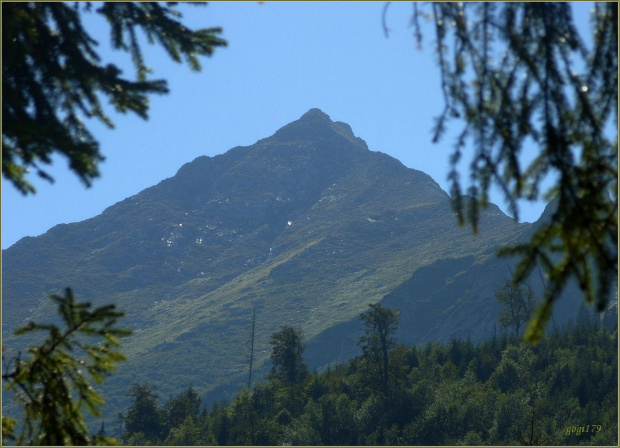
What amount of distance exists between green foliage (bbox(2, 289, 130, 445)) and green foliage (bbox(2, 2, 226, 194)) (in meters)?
1.12

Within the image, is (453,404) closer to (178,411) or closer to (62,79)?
(178,411)

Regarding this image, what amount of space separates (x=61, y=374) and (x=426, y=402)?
5041cm

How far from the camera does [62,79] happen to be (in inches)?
216

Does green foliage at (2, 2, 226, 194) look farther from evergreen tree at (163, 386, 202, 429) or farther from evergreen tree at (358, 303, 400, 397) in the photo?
evergreen tree at (163, 386, 202, 429)

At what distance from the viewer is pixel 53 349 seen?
5180mm

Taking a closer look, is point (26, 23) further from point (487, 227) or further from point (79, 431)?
point (487, 227)

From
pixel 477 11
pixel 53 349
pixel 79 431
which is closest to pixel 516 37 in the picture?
pixel 477 11

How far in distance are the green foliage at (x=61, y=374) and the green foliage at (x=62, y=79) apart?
1116 mm

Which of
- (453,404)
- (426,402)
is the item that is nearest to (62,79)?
(453,404)

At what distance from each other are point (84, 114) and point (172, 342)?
165 m

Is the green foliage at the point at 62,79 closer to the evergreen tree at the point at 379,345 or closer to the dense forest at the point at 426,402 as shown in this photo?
the dense forest at the point at 426,402

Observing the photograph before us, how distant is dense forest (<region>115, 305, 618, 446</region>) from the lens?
4512 cm

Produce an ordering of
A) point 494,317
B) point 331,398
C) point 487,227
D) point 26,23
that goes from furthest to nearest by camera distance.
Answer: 1. point 487,227
2. point 494,317
3. point 331,398
4. point 26,23

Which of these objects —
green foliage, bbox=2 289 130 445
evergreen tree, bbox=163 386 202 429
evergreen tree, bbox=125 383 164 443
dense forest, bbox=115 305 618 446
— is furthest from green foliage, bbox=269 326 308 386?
green foliage, bbox=2 289 130 445
